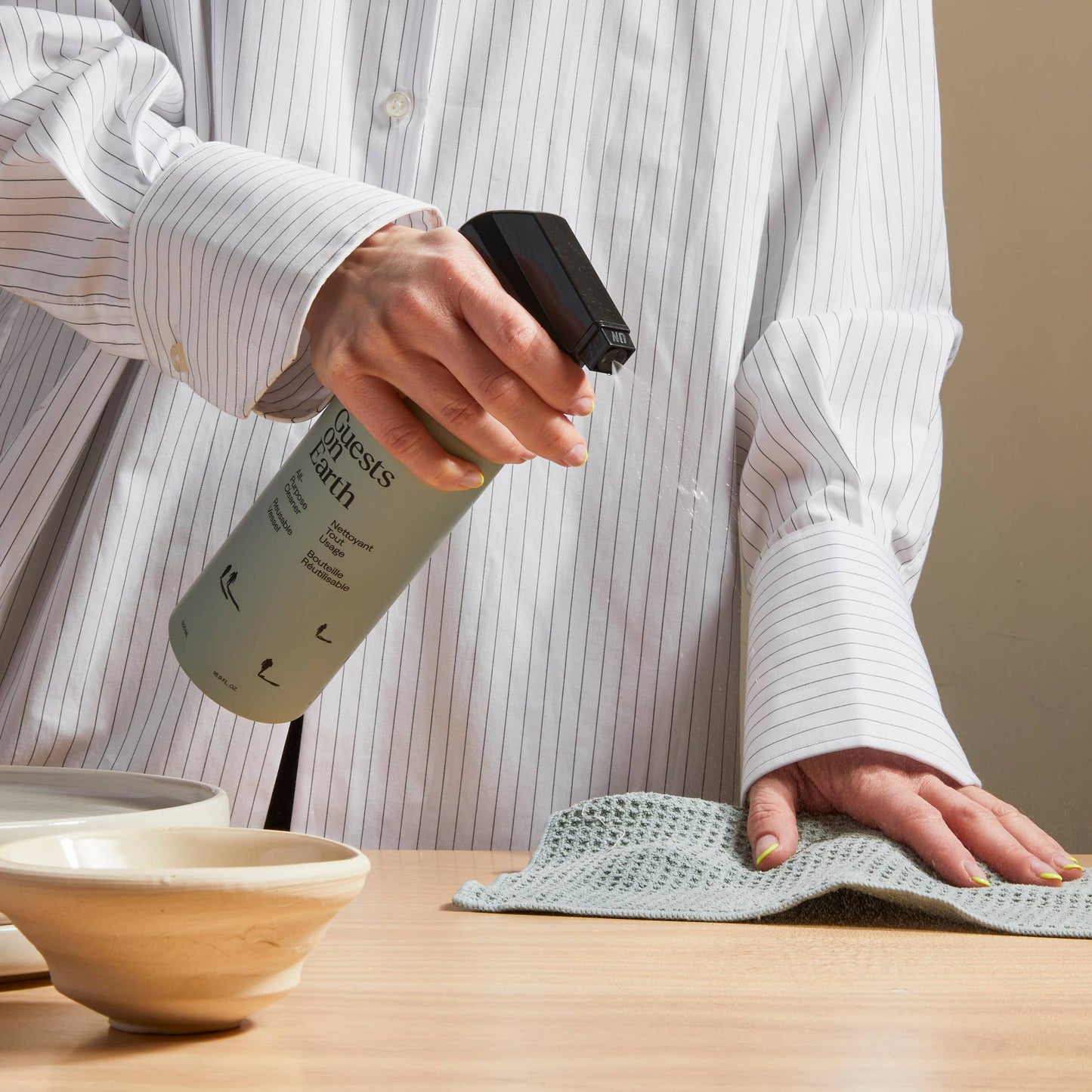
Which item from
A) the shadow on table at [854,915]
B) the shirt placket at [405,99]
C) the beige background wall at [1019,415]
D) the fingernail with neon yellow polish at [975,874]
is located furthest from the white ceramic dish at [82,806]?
the beige background wall at [1019,415]

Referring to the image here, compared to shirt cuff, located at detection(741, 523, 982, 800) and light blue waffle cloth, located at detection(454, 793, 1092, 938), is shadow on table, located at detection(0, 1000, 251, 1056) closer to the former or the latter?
light blue waffle cloth, located at detection(454, 793, 1092, 938)

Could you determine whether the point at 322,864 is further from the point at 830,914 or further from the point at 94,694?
the point at 94,694

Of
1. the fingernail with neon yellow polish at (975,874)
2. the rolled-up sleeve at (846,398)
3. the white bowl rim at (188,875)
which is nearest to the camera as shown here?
the white bowl rim at (188,875)

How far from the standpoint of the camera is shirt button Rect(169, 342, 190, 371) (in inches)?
27.4

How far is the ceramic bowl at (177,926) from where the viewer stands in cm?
33

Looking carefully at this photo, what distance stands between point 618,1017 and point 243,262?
421 millimetres

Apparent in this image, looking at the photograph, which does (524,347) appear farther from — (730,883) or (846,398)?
(846,398)

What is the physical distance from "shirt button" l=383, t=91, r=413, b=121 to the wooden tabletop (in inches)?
22.6

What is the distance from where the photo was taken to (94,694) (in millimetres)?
831

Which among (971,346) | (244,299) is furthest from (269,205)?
(971,346)

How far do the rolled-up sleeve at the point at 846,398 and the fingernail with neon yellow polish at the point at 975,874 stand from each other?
0.26ft

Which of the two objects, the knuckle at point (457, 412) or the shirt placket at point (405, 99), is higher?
the shirt placket at point (405, 99)

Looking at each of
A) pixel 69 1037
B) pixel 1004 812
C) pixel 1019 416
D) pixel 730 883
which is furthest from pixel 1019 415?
pixel 69 1037

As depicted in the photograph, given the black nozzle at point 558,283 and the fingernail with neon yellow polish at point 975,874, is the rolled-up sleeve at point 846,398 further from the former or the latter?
the black nozzle at point 558,283
